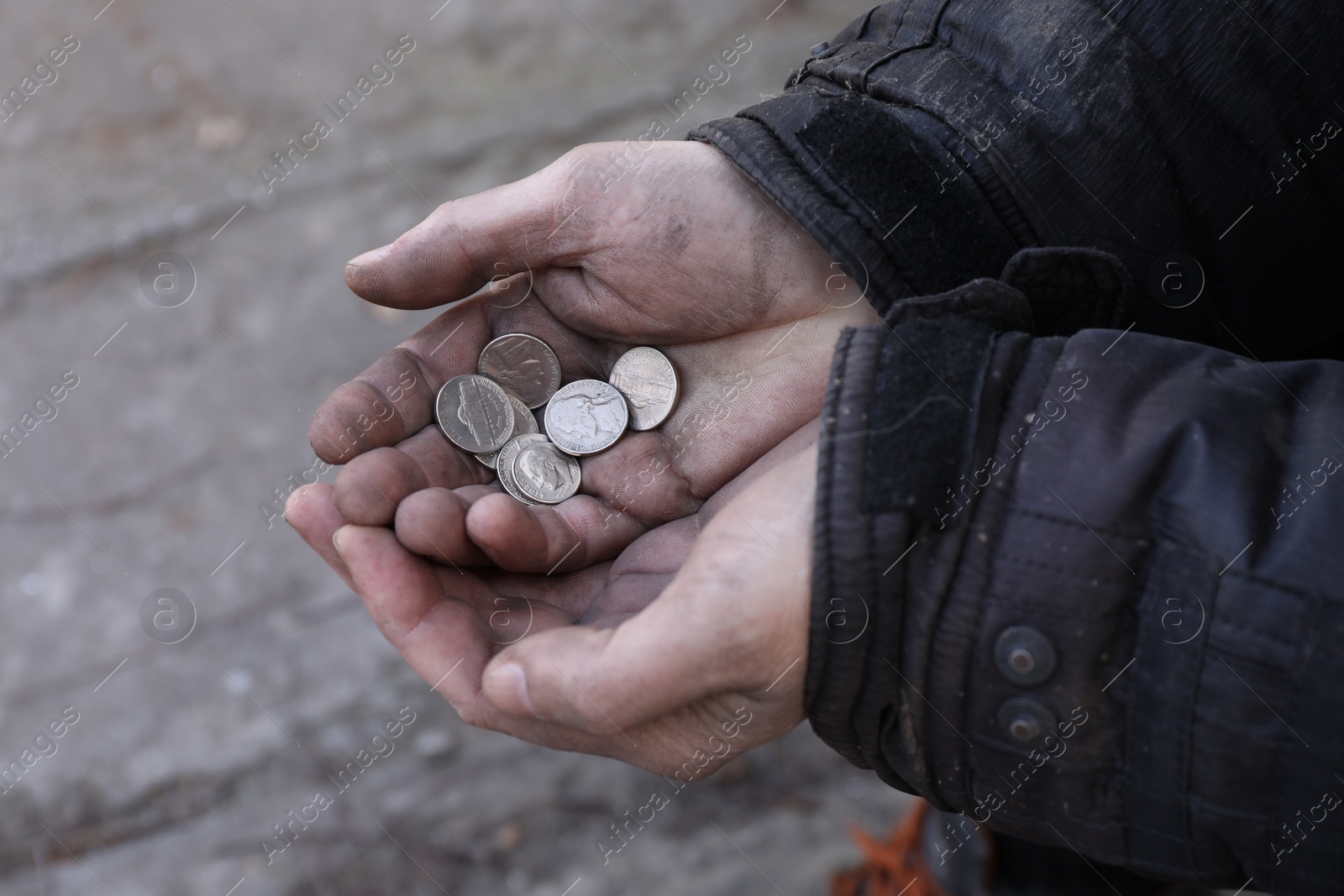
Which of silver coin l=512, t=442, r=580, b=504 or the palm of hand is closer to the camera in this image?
the palm of hand

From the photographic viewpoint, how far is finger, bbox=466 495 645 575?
6.03ft

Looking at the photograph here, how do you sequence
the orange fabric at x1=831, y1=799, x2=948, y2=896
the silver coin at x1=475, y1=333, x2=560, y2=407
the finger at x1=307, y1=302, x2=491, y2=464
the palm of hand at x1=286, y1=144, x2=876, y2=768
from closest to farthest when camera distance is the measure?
the palm of hand at x1=286, y1=144, x2=876, y2=768 < the finger at x1=307, y1=302, x2=491, y2=464 < the silver coin at x1=475, y1=333, x2=560, y2=407 < the orange fabric at x1=831, y1=799, x2=948, y2=896

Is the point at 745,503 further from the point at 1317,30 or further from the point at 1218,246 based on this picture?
the point at 1317,30

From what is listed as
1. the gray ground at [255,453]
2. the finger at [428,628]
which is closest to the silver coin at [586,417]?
the finger at [428,628]

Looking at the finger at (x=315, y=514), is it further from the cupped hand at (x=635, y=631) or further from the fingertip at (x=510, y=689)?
the fingertip at (x=510, y=689)

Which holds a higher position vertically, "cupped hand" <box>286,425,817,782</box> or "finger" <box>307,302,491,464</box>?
"finger" <box>307,302,491,464</box>

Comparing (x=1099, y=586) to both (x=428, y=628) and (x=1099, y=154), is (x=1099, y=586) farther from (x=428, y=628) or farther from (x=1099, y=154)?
(x=428, y=628)

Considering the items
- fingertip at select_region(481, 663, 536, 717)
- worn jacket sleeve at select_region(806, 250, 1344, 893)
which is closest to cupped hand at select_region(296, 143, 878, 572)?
fingertip at select_region(481, 663, 536, 717)

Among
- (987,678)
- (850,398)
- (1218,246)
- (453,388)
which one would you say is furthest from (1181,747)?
(453,388)

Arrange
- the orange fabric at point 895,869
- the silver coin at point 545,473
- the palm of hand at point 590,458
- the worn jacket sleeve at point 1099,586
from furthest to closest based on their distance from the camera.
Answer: the orange fabric at point 895,869, the silver coin at point 545,473, the palm of hand at point 590,458, the worn jacket sleeve at point 1099,586

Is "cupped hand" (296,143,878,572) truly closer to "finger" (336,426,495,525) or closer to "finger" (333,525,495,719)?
"finger" (336,426,495,525)

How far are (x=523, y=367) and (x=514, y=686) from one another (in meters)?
0.98

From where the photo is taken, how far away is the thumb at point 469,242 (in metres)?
2.18

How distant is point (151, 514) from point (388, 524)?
2090 millimetres
